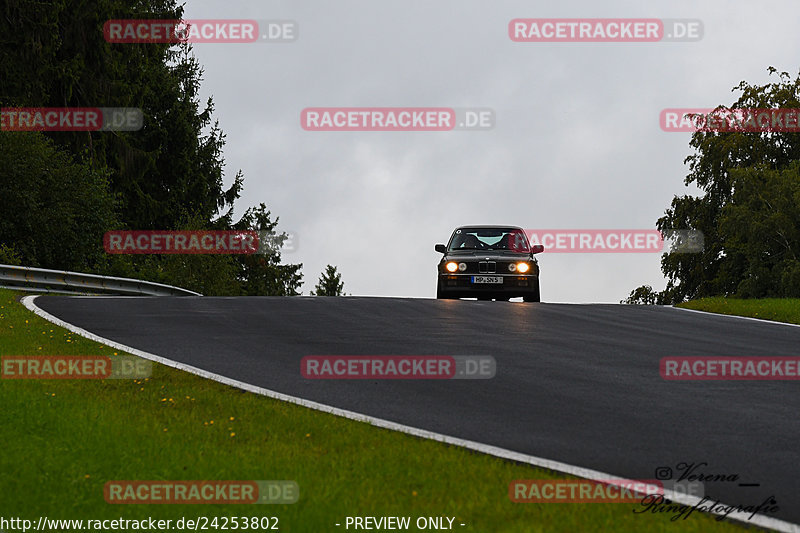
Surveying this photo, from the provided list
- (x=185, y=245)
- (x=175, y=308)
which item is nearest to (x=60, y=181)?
(x=185, y=245)

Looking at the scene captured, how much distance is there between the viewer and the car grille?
72.0 feet

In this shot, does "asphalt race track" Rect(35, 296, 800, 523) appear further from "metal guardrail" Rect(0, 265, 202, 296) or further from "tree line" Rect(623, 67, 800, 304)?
"tree line" Rect(623, 67, 800, 304)

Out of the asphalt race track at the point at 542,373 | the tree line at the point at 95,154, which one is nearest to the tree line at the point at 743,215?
the tree line at the point at 95,154

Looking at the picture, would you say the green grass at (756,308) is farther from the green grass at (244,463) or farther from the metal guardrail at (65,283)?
the metal guardrail at (65,283)

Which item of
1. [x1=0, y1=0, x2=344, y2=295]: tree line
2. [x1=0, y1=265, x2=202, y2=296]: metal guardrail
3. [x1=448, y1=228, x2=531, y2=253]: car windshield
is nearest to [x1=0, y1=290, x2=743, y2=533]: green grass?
[x1=448, y1=228, x2=531, y2=253]: car windshield

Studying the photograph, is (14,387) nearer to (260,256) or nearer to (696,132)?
(696,132)

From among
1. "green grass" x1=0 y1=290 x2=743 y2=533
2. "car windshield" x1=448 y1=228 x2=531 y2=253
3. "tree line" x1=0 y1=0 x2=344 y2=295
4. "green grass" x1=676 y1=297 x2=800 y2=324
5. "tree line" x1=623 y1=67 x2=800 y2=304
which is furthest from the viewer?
"tree line" x1=623 y1=67 x2=800 y2=304

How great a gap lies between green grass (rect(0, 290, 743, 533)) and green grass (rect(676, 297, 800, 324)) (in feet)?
38.5

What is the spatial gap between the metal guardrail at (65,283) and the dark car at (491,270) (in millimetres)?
9000

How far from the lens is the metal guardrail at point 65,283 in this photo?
77.4 feet

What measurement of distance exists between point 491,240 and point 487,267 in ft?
3.89

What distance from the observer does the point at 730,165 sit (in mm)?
51344

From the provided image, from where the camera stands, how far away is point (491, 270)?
22.0 meters

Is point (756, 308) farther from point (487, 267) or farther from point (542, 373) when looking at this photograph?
point (542, 373)
